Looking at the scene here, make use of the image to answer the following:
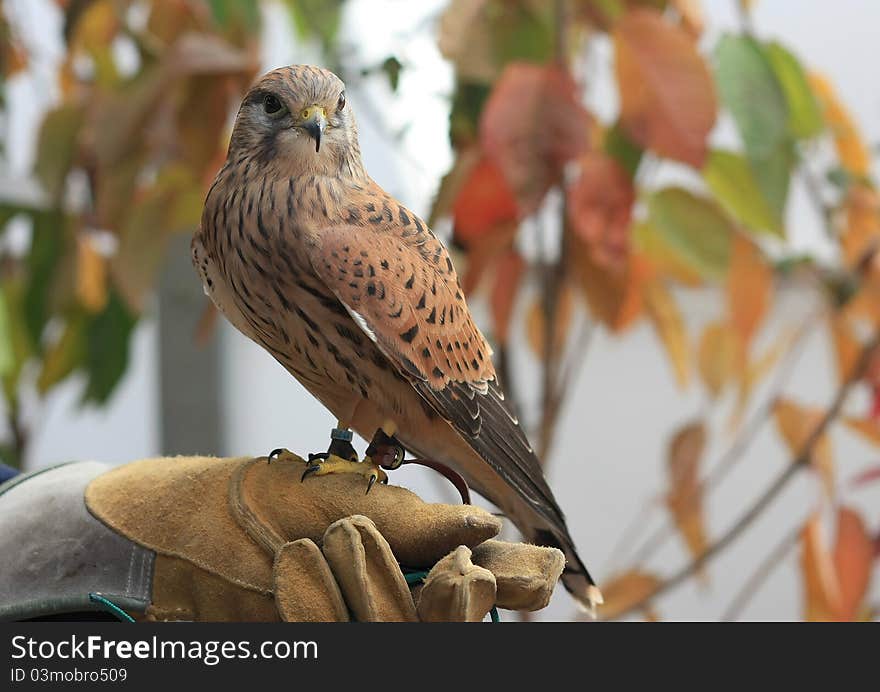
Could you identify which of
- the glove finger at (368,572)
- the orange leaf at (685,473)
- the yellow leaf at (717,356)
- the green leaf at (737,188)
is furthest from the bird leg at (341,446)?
the yellow leaf at (717,356)

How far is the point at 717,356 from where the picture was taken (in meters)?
1.96

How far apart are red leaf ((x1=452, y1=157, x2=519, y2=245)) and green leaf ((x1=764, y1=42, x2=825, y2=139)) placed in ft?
1.38

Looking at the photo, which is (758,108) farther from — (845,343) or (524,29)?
(845,343)

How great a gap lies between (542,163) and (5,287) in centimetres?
158

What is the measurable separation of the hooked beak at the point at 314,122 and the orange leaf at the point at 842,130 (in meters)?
1.16

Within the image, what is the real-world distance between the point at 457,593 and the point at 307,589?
0.12 m

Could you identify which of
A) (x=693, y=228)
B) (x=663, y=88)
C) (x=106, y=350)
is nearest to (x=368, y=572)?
(x=663, y=88)

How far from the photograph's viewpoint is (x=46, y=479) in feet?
3.30

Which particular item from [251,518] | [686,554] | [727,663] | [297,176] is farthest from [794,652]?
[686,554]

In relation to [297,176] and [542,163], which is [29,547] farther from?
[542,163]

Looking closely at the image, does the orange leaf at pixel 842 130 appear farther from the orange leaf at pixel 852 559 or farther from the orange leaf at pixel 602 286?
the orange leaf at pixel 852 559

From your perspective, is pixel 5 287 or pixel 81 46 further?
pixel 5 287

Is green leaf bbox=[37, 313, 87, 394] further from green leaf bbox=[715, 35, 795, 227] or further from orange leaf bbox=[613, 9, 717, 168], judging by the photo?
green leaf bbox=[715, 35, 795, 227]

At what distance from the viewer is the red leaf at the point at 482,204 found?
1.48 metres
